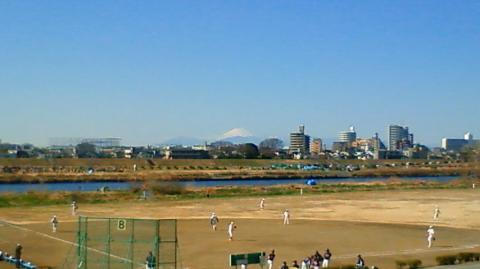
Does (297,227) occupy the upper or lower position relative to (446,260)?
lower

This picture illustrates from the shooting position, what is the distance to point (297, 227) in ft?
168

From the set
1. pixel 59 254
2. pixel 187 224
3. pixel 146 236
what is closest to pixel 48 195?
pixel 187 224

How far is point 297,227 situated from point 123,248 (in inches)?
636

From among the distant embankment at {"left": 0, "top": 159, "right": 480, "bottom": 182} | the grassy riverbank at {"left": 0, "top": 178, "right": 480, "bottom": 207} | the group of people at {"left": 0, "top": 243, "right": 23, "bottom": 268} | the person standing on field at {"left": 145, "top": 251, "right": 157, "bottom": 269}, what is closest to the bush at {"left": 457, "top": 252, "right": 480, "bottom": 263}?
the person standing on field at {"left": 145, "top": 251, "right": 157, "bottom": 269}

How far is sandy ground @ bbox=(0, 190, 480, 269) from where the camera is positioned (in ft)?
128

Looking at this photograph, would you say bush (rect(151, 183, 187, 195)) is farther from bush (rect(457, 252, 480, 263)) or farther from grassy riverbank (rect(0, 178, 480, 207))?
bush (rect(457, 252, 480, 263))

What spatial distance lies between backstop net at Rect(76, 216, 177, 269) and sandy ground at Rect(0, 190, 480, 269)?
3.82ft

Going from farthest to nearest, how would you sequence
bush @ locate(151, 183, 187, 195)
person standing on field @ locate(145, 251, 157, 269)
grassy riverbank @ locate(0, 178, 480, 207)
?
1. bush @ locate(151, 183, 187, 195)
2. grassy riverbank @ locate(0, 178, 480, 207)
3. person standing on field @ locate(145, 251, 157, 269)

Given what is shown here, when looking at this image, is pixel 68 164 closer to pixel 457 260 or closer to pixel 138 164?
pixel 138 164

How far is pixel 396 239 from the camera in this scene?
45344 mm

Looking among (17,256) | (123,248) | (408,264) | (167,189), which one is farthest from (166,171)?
(408,264)

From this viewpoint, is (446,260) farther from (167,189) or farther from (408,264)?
(167,189)

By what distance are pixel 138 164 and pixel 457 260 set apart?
14864 cm

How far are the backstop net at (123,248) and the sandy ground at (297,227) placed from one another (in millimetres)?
1165
